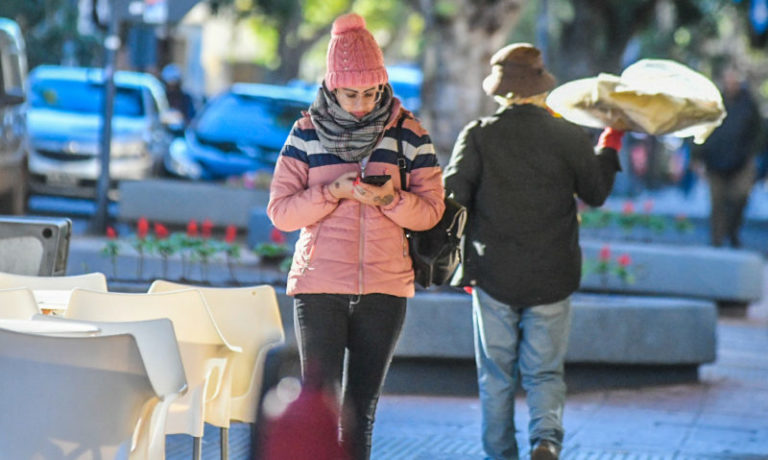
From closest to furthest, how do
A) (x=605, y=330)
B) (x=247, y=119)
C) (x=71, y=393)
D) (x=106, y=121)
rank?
(x=71, y=393), (x=605, y=330), (x=106, y=121), (x=247, y=119)

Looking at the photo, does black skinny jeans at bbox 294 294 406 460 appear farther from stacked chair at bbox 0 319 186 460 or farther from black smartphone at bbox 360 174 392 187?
stacked chair at bbox 0 319 186 460

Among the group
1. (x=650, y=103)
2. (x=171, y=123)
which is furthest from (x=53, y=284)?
(x=171, y=123)

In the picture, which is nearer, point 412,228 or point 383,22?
point 412,228

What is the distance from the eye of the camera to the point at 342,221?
207 inches

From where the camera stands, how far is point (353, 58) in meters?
5.17

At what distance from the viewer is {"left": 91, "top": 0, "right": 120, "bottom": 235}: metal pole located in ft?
49.6

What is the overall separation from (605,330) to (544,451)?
2829mm

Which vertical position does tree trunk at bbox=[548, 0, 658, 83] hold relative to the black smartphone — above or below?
above

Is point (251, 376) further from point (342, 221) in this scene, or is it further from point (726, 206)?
point (726, 206)

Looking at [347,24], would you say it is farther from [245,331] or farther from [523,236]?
[523,236]

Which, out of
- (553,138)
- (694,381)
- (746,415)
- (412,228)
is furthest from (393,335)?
(694,381)

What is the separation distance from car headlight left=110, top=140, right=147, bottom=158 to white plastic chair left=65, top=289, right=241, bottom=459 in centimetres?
1394

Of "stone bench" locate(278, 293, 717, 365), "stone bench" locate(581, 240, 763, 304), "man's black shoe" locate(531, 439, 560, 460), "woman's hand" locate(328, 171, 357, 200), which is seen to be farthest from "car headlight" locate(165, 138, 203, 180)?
"woman's hand" locate(328, 171, 357, 200)

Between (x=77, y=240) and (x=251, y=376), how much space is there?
30.7ft
